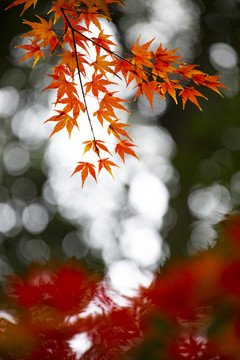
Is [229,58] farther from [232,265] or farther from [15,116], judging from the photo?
[232,265]

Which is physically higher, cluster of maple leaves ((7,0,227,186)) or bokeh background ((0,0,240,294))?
bokeh background ((0,0,240,294))

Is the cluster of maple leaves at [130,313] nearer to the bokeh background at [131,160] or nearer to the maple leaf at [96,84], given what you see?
the maple leaf at [96,84]

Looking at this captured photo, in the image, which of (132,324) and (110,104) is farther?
(110,104)

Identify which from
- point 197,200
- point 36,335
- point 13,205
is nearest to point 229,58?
point 197,200

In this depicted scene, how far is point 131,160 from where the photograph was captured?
5520 mm

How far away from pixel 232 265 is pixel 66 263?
63cm

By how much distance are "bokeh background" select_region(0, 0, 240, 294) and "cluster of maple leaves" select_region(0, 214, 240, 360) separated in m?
2.69

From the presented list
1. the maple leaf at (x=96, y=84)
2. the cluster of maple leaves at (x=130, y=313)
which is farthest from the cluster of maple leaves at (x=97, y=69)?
the cluster of maple leaves at (x=130, y=313)

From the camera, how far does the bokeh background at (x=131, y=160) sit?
15.1 ft

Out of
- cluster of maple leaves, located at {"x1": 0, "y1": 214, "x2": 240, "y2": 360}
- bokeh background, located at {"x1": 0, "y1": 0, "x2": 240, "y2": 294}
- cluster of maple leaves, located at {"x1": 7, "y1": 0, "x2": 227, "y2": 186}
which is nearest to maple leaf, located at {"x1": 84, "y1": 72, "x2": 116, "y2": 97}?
cluster of maple leaves, located at {"x1": 7, "y1": 0, "x2": 227, "y2": 186}

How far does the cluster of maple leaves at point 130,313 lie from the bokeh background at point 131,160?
2692 mm

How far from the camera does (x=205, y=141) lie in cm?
461

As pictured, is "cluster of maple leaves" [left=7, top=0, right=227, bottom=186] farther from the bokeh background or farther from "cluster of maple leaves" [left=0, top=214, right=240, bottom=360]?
the bokeh background

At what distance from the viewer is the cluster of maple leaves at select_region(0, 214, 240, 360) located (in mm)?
695
